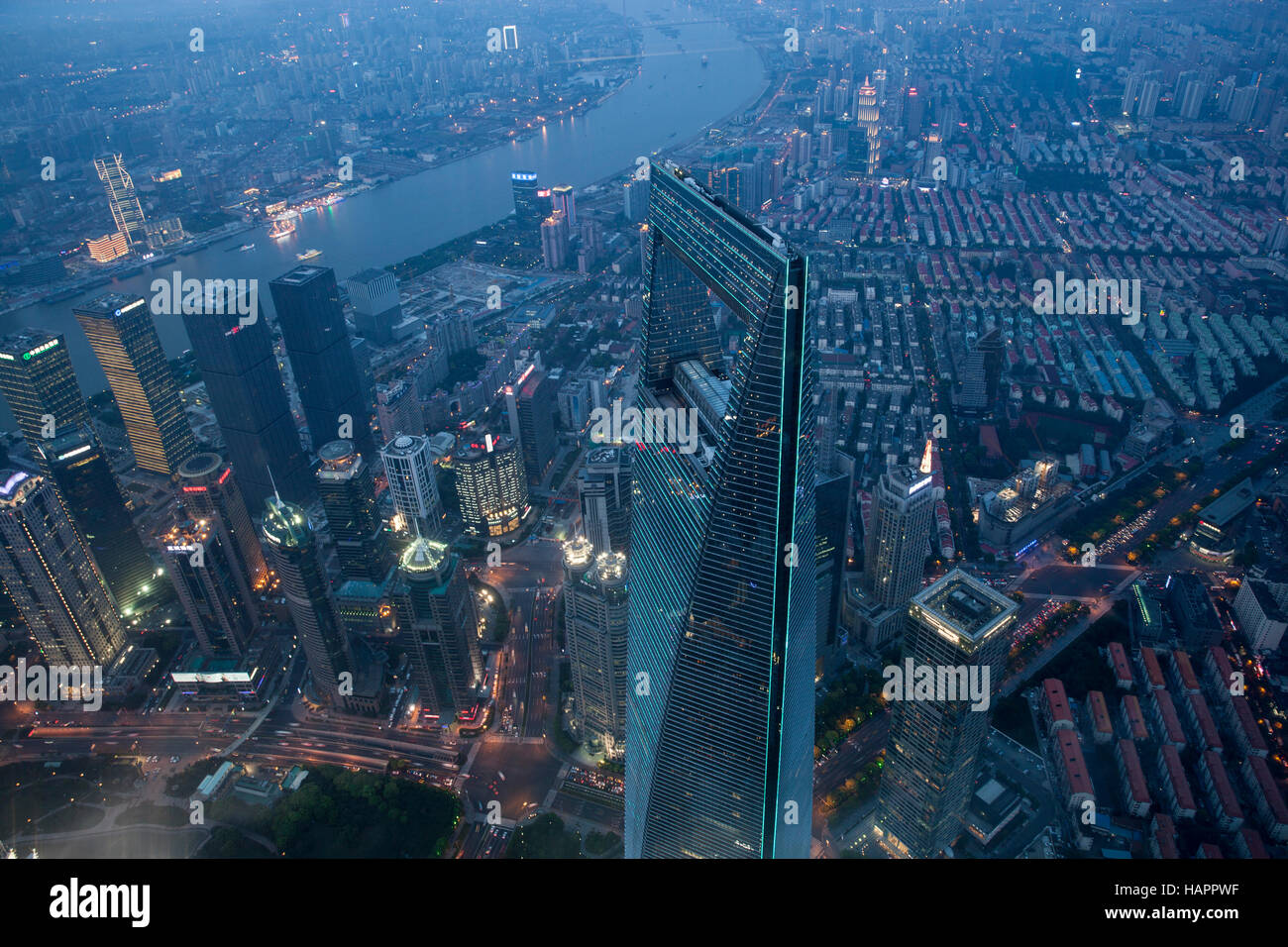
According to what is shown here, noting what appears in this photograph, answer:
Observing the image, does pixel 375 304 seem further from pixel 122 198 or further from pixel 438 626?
pixel 438 626

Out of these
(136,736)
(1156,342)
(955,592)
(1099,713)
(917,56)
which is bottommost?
(136,736)

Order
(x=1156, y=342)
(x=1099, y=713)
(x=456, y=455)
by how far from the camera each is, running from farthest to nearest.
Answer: (x=1156, y=342), (x=456, y=455), (x=1099, y=713)

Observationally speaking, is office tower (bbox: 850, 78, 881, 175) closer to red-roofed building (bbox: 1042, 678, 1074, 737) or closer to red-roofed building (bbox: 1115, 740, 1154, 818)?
red-roofed building (bbox: 1042, 678, 1074, 737)

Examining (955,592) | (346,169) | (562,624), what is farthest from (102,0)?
(955,592)

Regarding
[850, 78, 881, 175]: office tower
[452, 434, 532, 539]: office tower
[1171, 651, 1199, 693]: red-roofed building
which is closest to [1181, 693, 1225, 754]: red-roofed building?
[1171, 651, 1199, 693]: red-roofed building

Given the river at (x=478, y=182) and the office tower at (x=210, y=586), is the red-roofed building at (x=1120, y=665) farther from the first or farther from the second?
the river at (x=478, y=182)

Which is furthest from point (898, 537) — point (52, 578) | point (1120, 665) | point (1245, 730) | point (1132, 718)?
point (52, 578)

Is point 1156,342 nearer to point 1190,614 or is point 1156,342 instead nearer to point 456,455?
point 1190,614
